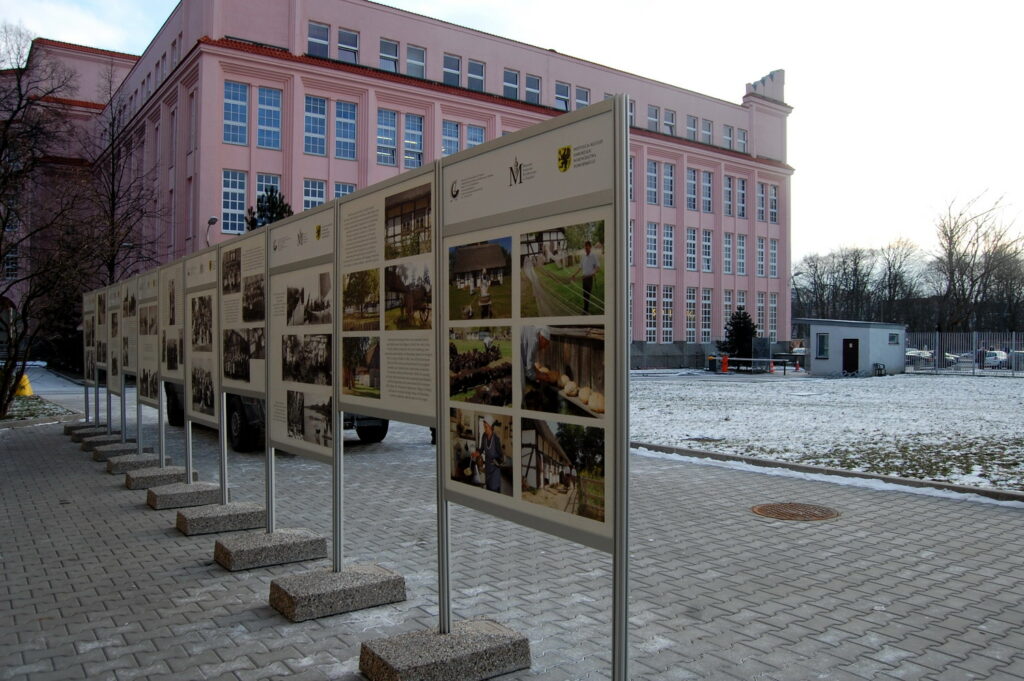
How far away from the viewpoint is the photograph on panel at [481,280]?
3.55 m

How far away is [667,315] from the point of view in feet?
182

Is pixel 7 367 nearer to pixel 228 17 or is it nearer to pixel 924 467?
pixel 924 467

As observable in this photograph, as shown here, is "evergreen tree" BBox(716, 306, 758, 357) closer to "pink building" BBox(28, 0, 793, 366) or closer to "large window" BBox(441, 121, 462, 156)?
"pink building" BBox(28, 0, 793, 366)

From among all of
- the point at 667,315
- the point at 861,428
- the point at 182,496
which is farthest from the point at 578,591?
the point at 667,315

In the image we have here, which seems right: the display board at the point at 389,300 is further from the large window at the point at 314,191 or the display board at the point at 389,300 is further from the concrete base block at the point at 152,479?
the large window at the point at 314,191

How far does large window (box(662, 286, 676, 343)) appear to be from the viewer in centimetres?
5516

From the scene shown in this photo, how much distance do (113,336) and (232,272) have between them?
6.67 metres

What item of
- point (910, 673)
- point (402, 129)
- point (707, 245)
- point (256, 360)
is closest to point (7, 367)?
point (256, 360)

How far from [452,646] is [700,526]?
13.7ft

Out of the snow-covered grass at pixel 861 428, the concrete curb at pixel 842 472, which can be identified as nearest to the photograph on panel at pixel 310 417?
the concrete curb at pixel 842 472

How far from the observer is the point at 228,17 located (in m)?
36.4

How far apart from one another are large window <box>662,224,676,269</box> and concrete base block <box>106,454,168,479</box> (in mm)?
47639

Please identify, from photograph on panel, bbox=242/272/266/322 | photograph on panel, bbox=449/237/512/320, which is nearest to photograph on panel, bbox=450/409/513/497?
photograph on panel, bbox=449/237/512/320

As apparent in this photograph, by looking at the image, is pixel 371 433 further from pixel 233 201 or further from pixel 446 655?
pixel 233 201
